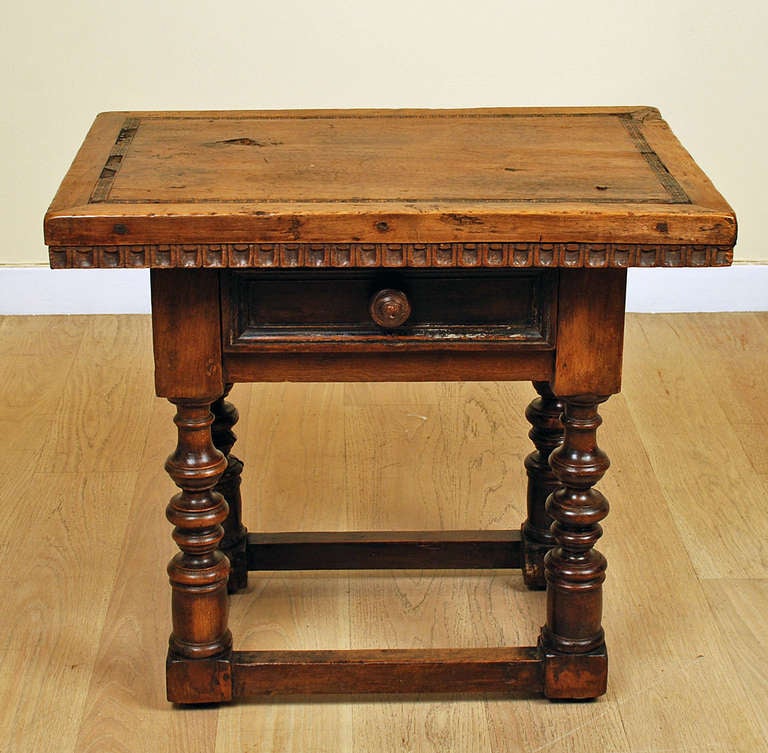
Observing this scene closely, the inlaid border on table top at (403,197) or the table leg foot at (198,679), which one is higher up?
the inlaid border on table top at (403,197)

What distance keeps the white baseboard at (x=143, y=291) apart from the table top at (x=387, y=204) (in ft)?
4.50

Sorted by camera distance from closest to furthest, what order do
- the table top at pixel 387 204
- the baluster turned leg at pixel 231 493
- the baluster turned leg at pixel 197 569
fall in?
the table top at pixel 387 204 → the baluster turned leg at pixel 197 569 → the baluster turned leg at pixel 231 493

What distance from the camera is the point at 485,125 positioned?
1879 mm

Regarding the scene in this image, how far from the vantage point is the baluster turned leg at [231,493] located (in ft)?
6.37

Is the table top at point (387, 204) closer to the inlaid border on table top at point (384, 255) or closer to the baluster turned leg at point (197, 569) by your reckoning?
the inlaid border on table top at point (384, 255)

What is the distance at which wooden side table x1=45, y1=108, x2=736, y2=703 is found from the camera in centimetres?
150

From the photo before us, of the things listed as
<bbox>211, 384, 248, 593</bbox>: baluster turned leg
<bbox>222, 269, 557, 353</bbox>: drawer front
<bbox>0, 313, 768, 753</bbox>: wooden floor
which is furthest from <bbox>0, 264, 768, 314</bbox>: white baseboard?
<bbox>222, 269, 557, 353</bbox>: drawer front

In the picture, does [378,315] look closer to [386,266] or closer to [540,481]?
[386,266]

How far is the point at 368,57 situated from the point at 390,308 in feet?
5.11

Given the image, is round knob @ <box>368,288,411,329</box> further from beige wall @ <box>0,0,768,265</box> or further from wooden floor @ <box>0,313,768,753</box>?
beige wall @ <box>0,0,768,265</box>

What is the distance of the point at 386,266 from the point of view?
1520 millimetres

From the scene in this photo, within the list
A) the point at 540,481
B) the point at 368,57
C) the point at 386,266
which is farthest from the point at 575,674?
the point at 368,57

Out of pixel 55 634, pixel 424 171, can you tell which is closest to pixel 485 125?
pixel 424 171

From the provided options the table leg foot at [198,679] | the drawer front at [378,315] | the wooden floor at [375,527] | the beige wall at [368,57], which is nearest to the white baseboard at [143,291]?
the wooden floor at [375,527]
